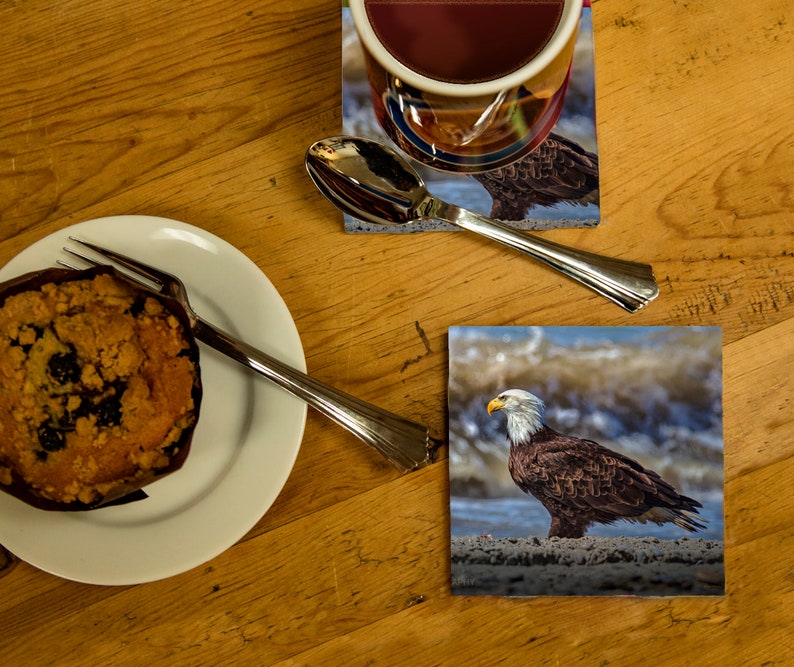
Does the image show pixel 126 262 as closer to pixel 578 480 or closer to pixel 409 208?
pixel 409 208

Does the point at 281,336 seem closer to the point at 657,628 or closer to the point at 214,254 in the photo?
the point at 214,254

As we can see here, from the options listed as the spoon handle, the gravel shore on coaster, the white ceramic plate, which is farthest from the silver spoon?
the gravel shore on coaster

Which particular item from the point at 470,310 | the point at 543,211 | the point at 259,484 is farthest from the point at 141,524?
the point at 543,211

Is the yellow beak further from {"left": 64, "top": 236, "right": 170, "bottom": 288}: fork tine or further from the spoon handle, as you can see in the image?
{"left": 64, "top": 236, "right": 170, "bottom": 288}: fork tine

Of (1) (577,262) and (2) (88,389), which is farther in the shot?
(1) (577,262)

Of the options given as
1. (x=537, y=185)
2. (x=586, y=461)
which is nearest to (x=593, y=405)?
(x=586, y=461)

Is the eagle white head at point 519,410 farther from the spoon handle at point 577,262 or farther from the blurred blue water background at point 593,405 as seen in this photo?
the spoon handle at point 577,262
